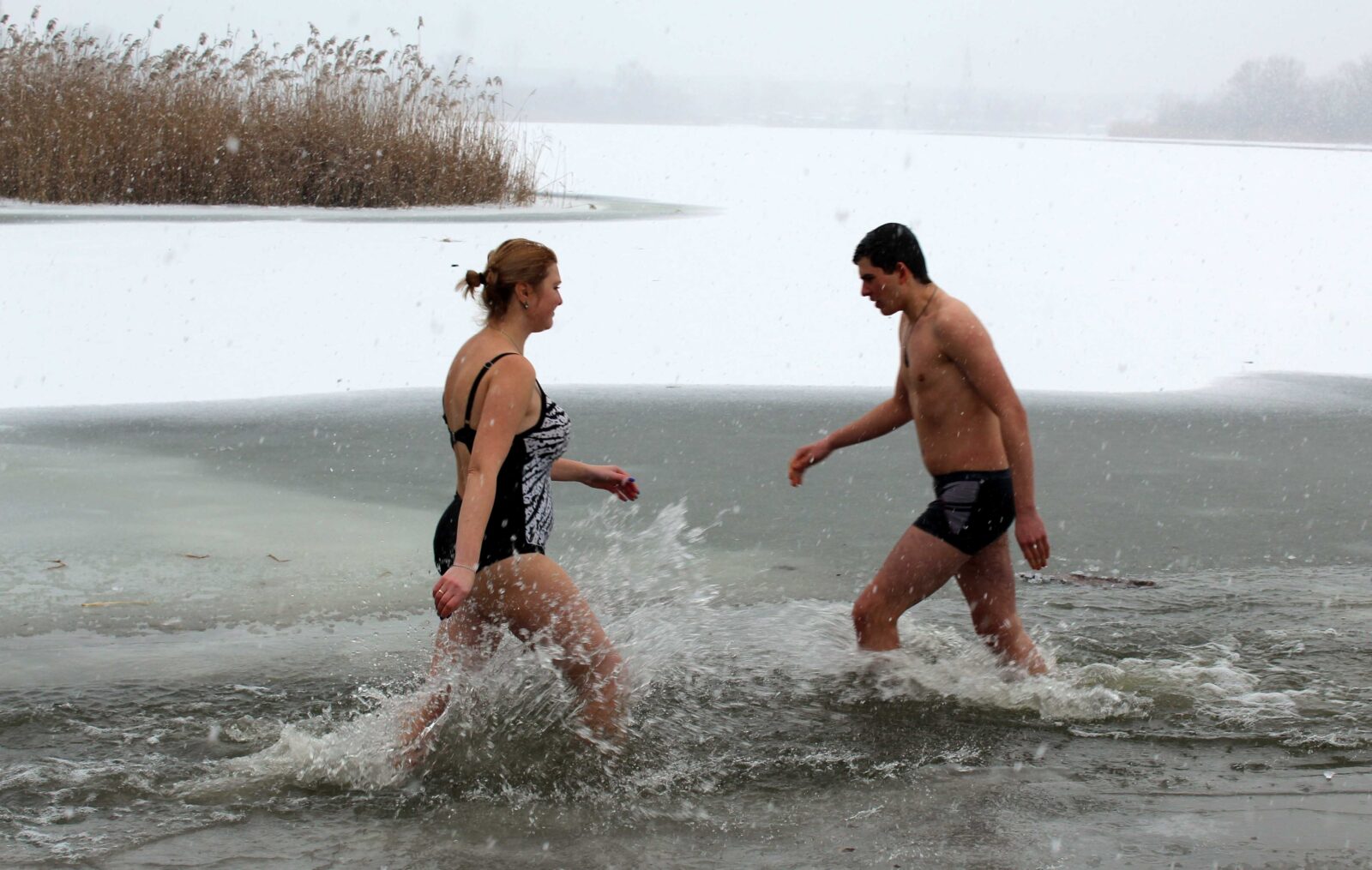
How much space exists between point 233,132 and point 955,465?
16977mm

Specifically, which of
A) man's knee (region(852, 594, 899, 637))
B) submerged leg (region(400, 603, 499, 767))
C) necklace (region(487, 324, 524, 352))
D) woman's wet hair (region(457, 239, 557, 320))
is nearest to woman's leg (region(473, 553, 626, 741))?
submerged leg (region(400, 603, 499, 767))

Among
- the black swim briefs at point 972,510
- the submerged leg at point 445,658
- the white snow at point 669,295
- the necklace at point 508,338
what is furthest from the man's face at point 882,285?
the white snow at point 669,295

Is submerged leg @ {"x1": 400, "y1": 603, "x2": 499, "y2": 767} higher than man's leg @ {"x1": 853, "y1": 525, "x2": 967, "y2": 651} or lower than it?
lower

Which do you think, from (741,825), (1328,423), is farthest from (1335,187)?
(741,825)

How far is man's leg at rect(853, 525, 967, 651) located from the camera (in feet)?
14.4

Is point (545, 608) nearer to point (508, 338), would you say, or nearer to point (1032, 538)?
point (508, 338)

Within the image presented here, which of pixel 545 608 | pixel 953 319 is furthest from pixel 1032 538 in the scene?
pixel 545 608

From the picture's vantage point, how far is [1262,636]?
516 centimetres

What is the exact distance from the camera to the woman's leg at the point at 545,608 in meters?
3.75

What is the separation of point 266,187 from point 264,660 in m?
15.8

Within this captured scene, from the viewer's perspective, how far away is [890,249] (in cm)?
441

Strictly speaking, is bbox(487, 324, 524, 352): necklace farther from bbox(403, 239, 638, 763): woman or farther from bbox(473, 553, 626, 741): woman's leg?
bbox(473, 553, 626, 741): woman's leg

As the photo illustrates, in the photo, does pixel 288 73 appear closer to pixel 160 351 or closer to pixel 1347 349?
pixel 160 351

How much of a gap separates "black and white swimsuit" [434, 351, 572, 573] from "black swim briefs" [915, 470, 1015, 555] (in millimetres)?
1162
